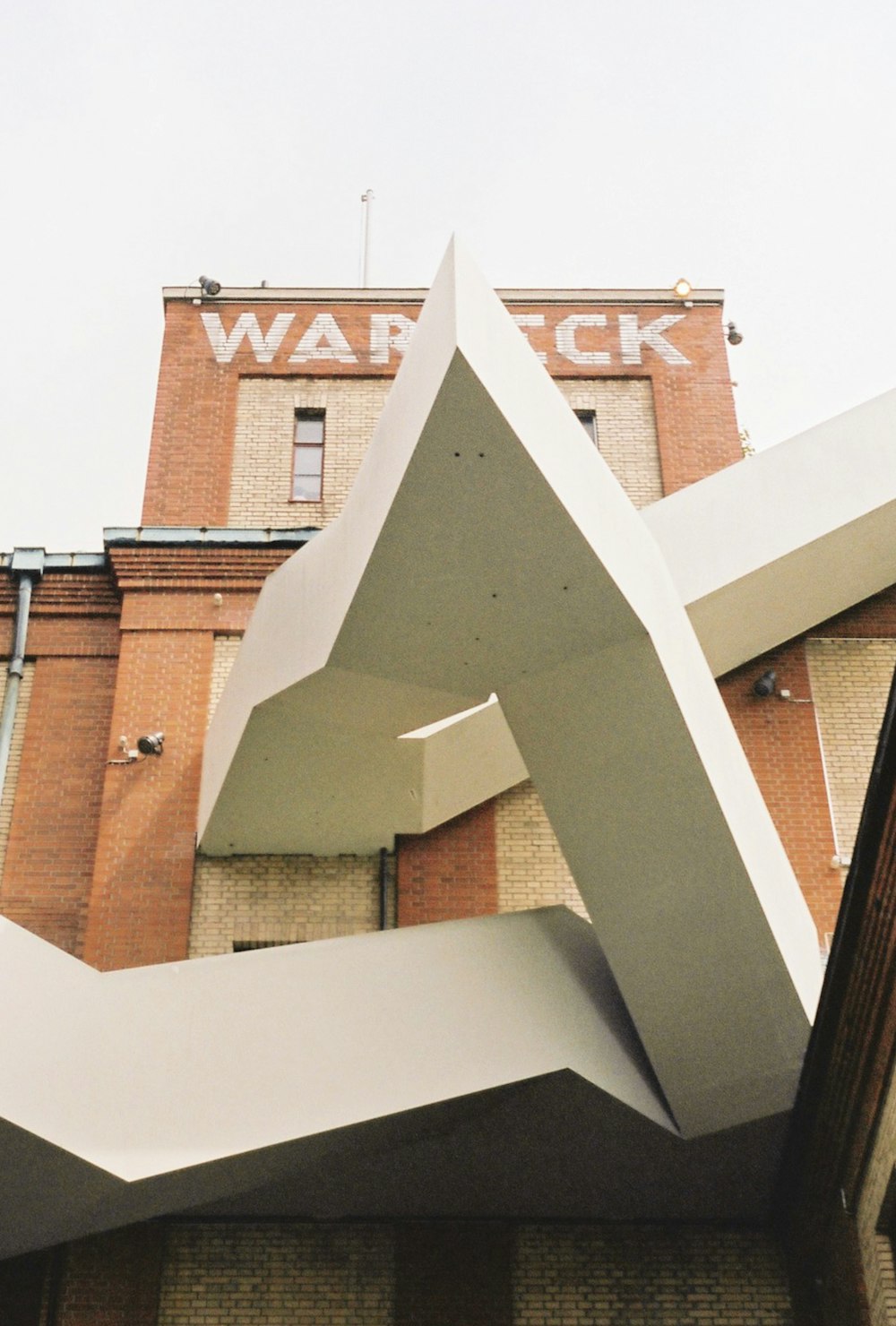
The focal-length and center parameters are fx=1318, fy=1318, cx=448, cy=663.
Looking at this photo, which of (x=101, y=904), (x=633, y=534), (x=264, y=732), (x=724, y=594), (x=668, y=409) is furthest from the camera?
(x=668, y=409)

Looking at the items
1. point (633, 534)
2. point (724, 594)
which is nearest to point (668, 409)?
point (724, 594)

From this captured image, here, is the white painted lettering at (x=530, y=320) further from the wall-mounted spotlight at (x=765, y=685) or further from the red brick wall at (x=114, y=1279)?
the red brick wall at (x=114, y=1279)

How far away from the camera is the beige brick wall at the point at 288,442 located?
1341 cm

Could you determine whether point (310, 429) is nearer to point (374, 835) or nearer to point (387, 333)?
point (387, 333)

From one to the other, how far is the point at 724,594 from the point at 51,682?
6.28 metres

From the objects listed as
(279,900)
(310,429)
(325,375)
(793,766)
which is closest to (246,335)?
(325,375)

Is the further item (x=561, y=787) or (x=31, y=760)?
(x=31, y=760)

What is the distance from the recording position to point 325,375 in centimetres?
1423

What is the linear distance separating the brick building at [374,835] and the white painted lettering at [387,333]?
0.05 m

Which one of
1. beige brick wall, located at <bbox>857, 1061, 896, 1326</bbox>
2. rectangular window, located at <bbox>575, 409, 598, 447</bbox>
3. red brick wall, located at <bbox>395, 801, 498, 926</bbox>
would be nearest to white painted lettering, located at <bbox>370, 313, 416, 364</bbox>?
rectangular window, located at <bbox>575, 409, 598, 447</bbox>

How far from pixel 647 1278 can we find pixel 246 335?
10073 millimetres

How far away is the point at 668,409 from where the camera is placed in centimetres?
1397

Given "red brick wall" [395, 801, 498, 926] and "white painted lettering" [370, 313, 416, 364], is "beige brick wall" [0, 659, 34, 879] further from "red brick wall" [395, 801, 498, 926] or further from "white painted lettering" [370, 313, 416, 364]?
"white painted lettering" [370, 313, 416, 364]

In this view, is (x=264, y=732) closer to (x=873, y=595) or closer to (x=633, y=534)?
(x=633, y=534)
